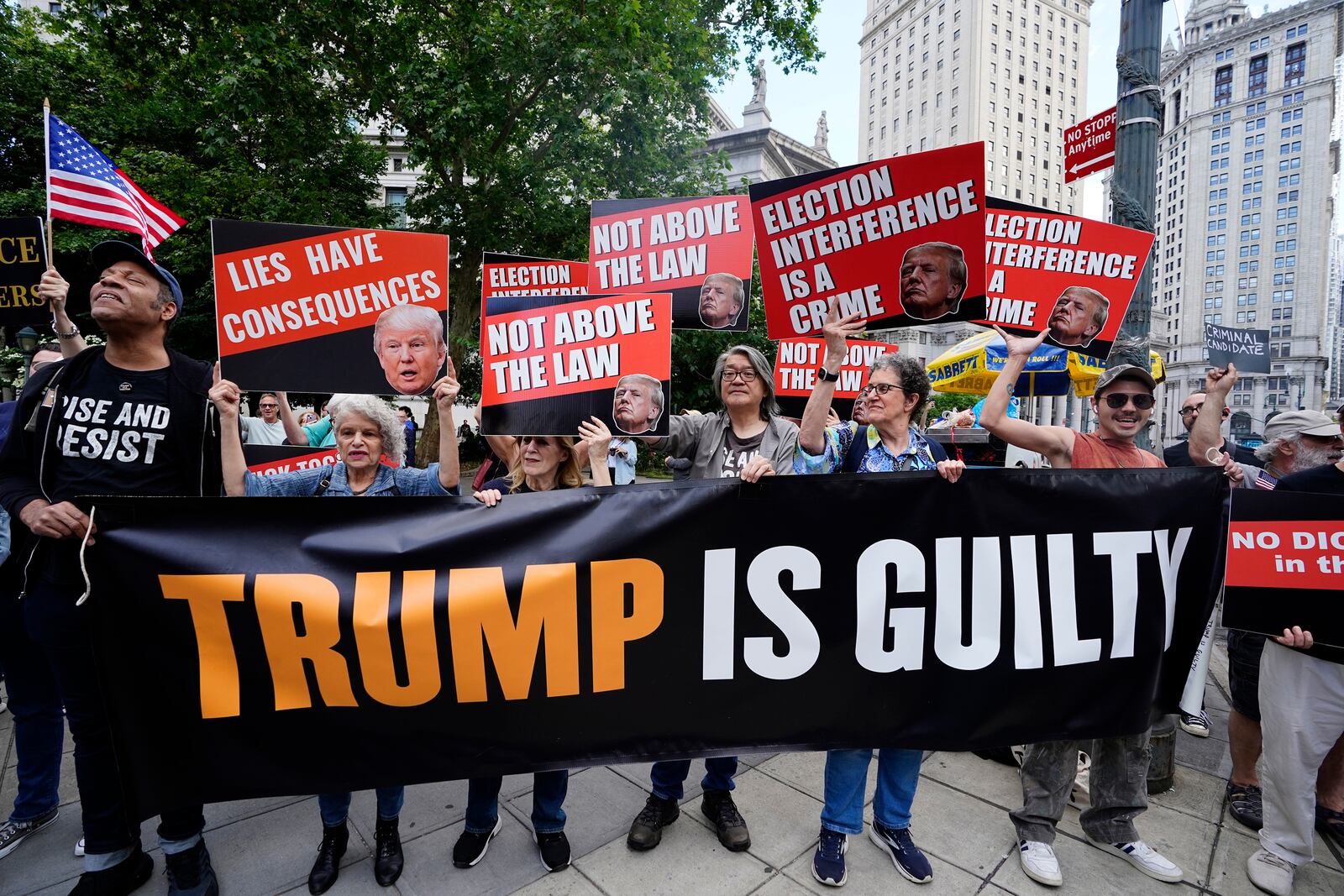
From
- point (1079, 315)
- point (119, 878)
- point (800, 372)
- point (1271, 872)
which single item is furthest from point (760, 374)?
point (800, 372)

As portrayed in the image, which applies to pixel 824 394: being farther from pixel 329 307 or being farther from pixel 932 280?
pixel 329 307

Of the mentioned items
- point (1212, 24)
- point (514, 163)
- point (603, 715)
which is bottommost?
point (603, 715)

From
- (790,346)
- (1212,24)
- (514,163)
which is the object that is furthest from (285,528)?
(1212,24)

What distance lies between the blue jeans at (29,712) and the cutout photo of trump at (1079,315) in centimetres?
524

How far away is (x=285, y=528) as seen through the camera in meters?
2.22

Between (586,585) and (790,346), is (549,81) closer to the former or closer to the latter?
(790,346)

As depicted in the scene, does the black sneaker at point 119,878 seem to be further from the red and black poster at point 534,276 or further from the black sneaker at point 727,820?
the red and black poster at point 534,276

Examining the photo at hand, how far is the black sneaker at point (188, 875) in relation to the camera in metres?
2.41

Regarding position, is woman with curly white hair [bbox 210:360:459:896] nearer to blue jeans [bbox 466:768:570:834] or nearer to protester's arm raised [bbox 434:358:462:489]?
protester's arm raised [bbox 434:358:462:489]

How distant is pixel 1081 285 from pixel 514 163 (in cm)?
1124

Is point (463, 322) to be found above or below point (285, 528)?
above

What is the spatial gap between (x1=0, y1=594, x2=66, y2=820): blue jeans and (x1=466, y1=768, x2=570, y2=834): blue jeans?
188 cm

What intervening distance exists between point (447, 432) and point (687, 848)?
210 centimetres

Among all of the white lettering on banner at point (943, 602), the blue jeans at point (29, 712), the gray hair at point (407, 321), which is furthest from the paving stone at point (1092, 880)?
the blue jeans at point (29, 712)
